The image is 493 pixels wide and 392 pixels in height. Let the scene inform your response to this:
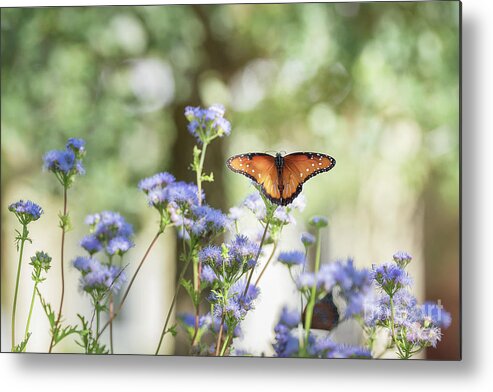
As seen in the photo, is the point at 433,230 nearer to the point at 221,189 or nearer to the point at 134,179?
the point at 221,189

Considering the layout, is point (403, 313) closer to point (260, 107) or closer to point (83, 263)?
point (260, 107)

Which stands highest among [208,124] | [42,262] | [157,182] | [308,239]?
[208,124]

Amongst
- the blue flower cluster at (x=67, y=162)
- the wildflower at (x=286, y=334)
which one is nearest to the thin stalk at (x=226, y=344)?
the wildflower at (x=286, y=334)

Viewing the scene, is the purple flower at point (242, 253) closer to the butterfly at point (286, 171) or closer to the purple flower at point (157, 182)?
the butterfly at point (286, 171)

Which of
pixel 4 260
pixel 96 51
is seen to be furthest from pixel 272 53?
pixel 4 260

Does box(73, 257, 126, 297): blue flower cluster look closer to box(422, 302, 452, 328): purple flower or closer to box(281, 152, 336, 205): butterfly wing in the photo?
box(281, 152, 336, 205): butterfly wing

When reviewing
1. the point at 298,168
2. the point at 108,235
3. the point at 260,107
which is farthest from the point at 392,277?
the point at 108,235
